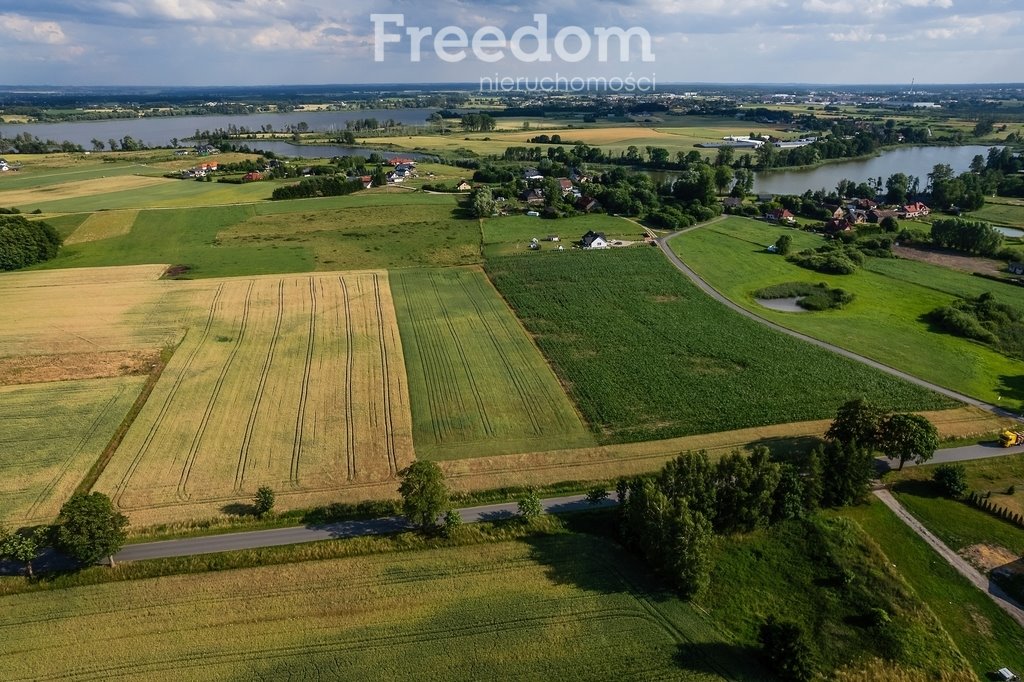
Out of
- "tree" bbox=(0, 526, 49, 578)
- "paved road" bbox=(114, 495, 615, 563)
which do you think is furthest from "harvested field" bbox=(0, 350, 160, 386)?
"paved road" bbox=(114, 495, 615, 563)

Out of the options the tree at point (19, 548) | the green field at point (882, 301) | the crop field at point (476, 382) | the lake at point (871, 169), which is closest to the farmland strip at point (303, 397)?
the crop field at point (476, 382)

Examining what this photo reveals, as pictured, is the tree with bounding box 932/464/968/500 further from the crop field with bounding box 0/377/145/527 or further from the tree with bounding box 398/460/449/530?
the crop field with bounding box 0/377/145/527

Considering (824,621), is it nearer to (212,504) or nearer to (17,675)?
(212,504)

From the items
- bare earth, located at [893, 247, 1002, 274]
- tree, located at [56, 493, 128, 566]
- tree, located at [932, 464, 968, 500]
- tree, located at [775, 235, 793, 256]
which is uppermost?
tree, located at [775, 235, 793, 256]

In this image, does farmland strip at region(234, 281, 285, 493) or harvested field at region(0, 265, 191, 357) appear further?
harvested field at region(0, 265, 191, 357)

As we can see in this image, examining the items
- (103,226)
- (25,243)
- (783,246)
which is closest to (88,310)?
(25,243)

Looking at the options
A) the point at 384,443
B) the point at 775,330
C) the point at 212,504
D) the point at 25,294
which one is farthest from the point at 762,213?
the point at 25,294

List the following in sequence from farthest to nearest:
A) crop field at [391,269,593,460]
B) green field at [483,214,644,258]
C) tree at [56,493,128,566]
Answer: green field at [483,214,644,258] < crop field at [391,269,593,460] < tree at [56,493,128,566]
